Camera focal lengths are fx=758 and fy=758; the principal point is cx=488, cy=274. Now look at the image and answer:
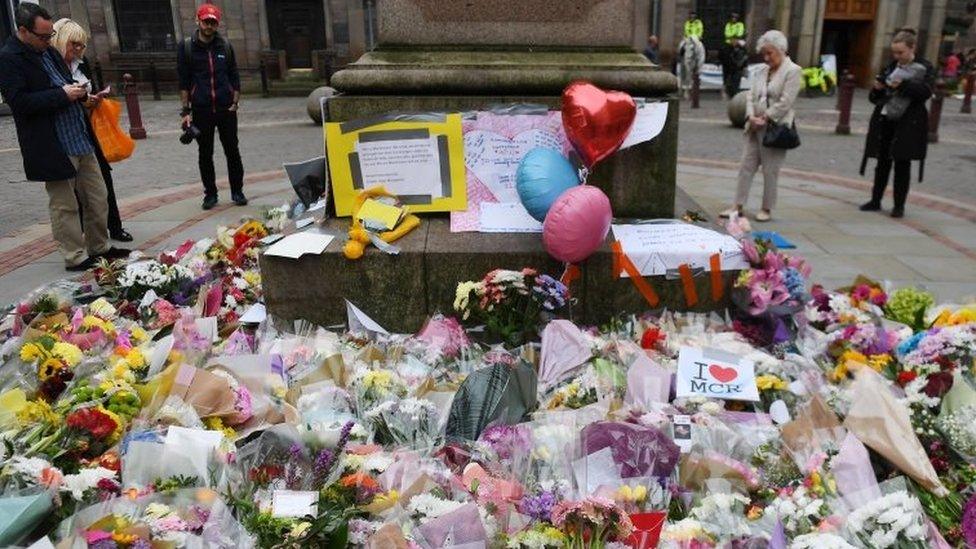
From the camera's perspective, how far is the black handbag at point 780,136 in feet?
20.5

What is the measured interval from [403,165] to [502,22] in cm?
103

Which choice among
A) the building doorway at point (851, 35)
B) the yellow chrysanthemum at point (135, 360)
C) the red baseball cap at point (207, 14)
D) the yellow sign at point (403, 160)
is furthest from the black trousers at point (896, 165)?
the building doorway at point (851, 35)

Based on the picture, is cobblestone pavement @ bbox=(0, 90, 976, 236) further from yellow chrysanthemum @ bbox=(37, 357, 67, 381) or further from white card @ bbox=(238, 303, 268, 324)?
yellow chrysanthemum @ bbox=(37, 357, 67, 381)

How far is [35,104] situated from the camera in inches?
185

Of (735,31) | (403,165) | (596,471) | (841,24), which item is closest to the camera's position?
(596,471)

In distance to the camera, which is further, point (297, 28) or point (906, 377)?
point (297, 28)

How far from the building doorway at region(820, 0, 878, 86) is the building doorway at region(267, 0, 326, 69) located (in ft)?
51.4

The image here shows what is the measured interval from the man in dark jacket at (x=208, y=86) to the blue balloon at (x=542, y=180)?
4170 mm

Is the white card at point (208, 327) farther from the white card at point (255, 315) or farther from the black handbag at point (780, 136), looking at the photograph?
the black handbag at point (780, 136)

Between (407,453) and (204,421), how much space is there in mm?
734

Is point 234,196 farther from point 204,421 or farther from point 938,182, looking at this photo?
Answer: point 938,182

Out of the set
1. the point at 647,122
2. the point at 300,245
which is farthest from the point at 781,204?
the point at 300,245

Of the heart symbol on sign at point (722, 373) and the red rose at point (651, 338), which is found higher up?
the heart symbol on sign at point (722, 373)

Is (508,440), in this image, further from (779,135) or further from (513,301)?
(779,135)
